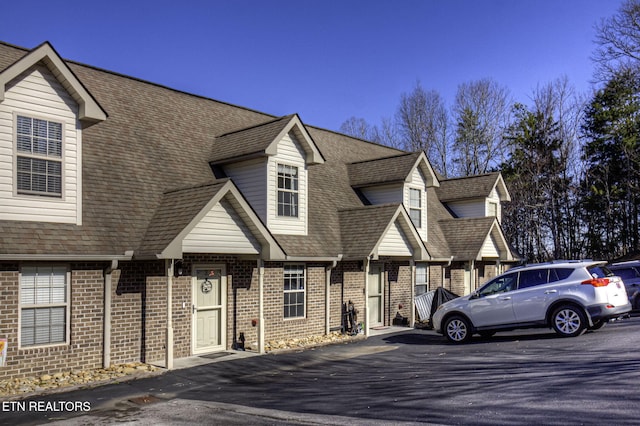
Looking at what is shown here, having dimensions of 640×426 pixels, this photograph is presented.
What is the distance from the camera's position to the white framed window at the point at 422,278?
2167 cm

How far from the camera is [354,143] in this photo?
25500 millimetres

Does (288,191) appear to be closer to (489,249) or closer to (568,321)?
(568,321)

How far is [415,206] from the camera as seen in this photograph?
70.2 feet

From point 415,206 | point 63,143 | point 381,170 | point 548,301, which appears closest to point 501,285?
point 548,301

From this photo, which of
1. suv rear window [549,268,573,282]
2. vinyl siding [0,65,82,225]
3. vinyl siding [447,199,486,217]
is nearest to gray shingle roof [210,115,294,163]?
vinyl siding [0,65,82,225]

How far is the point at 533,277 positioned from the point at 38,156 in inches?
455

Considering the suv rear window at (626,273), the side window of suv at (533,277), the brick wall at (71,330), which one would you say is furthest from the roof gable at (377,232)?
the brick wall at (71,330)

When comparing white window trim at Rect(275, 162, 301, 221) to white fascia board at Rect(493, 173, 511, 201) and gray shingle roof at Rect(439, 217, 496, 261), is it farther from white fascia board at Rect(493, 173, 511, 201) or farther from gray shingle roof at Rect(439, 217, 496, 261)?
white fascia board at Rect(493, 173, 511, 201)

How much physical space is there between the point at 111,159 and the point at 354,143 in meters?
13.8

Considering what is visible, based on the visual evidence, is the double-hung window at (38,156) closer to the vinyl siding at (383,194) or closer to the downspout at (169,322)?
the downspout at (169,322)

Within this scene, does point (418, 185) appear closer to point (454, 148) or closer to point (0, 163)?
point (0, 163)

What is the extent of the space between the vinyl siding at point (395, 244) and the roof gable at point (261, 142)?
321 centimetres

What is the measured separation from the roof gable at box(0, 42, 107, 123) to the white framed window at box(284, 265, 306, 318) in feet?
22.0

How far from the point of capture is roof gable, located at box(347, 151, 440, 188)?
20.7 meters
